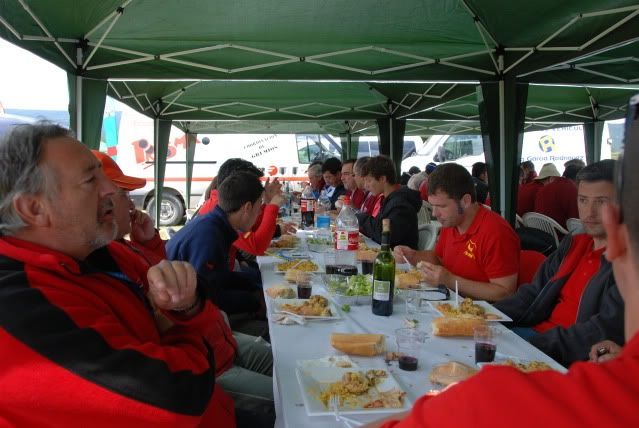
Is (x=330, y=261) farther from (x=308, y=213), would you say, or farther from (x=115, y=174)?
(x=308, y=213)

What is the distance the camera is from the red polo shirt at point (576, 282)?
2.51m

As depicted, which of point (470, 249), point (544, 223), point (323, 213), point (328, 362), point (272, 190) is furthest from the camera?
point (323, 213)

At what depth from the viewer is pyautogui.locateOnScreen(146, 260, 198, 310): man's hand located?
145 cm

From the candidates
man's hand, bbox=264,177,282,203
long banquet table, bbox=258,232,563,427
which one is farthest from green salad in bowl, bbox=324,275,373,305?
man's hand, bbox=264,177,282,203

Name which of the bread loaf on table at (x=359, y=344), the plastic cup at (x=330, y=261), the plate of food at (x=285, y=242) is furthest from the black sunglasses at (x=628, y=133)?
the plate of food at (x=285, y=242)

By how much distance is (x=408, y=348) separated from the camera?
1778mm

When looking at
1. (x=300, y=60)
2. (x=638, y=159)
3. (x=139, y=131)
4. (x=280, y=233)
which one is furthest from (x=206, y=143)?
(x=638, y=159)

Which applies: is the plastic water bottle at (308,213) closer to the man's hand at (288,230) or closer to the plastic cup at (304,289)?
the man's hand at (288,230)

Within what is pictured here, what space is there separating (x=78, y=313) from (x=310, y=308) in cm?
127

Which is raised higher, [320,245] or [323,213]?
[323,213]

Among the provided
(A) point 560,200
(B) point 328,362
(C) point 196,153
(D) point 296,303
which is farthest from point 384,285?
(C) point 196,153

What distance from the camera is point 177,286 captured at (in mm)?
1467

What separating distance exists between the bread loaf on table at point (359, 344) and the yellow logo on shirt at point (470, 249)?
1.48m

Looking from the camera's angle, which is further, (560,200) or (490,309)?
(560,200)
